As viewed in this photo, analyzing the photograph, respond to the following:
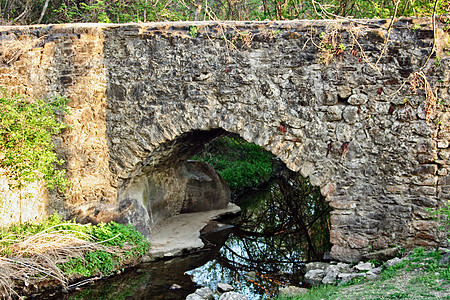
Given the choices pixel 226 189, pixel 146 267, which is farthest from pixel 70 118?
pixel 226 189

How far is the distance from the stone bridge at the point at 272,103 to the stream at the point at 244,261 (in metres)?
0.95

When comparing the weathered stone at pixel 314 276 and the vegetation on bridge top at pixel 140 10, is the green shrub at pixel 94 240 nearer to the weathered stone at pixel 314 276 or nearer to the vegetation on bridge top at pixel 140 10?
the weathered stone at pixel 314 276

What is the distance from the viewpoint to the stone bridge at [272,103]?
5.33 meters

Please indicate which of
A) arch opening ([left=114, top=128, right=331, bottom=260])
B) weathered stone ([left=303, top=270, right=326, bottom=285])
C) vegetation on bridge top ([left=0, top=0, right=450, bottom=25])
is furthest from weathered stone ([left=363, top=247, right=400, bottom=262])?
vegetation on bridge top ([left=0, top=0, right=450, bottom=25])

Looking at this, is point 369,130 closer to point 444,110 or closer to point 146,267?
point 444,110

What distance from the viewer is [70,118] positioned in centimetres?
626

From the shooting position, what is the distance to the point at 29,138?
5.90 meters

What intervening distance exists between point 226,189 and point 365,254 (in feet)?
13.1

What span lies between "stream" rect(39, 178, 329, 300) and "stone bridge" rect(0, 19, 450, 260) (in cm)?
95

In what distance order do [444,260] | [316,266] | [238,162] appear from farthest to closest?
[238,162] < [316,266] < [444,260]

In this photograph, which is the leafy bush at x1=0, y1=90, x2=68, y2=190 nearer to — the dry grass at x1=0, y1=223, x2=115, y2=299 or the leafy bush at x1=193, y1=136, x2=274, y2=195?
the dry grass at x1=0, y1=223, x2=115, y2=299

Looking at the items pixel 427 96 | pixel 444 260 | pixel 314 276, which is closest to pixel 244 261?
pixel 314 276

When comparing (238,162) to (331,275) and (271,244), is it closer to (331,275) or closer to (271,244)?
(271,244)

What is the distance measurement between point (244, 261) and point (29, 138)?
348cm
